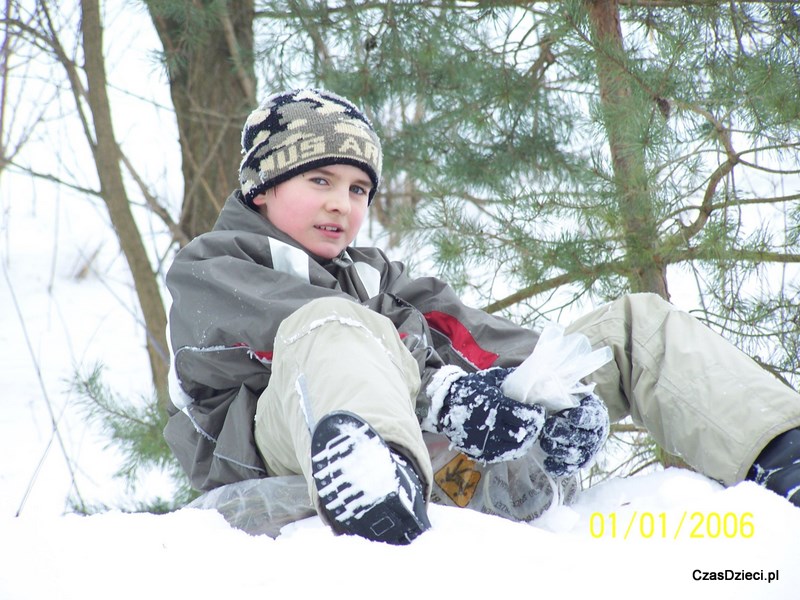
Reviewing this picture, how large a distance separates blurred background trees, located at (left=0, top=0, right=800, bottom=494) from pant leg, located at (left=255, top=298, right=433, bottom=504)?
997 millimetres

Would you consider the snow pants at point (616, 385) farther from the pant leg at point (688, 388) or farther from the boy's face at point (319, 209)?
the boy's face at point (319, 209)

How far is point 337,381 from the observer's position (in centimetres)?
112

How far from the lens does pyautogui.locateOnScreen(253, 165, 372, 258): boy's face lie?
1.78 meters

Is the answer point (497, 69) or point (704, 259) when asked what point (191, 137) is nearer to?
point (497, 69)

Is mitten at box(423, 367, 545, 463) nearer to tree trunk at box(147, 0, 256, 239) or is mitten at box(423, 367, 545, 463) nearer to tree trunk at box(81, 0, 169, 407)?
tree trunk at box(81, 0, 169, 407)

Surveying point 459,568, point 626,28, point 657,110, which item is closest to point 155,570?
point 459,568

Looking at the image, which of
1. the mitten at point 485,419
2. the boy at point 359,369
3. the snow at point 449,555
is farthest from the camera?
the mitten at point 485,419

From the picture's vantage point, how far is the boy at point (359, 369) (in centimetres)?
109

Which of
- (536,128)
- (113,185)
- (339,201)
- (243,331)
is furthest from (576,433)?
(113,185)

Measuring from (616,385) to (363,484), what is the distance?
72cm
